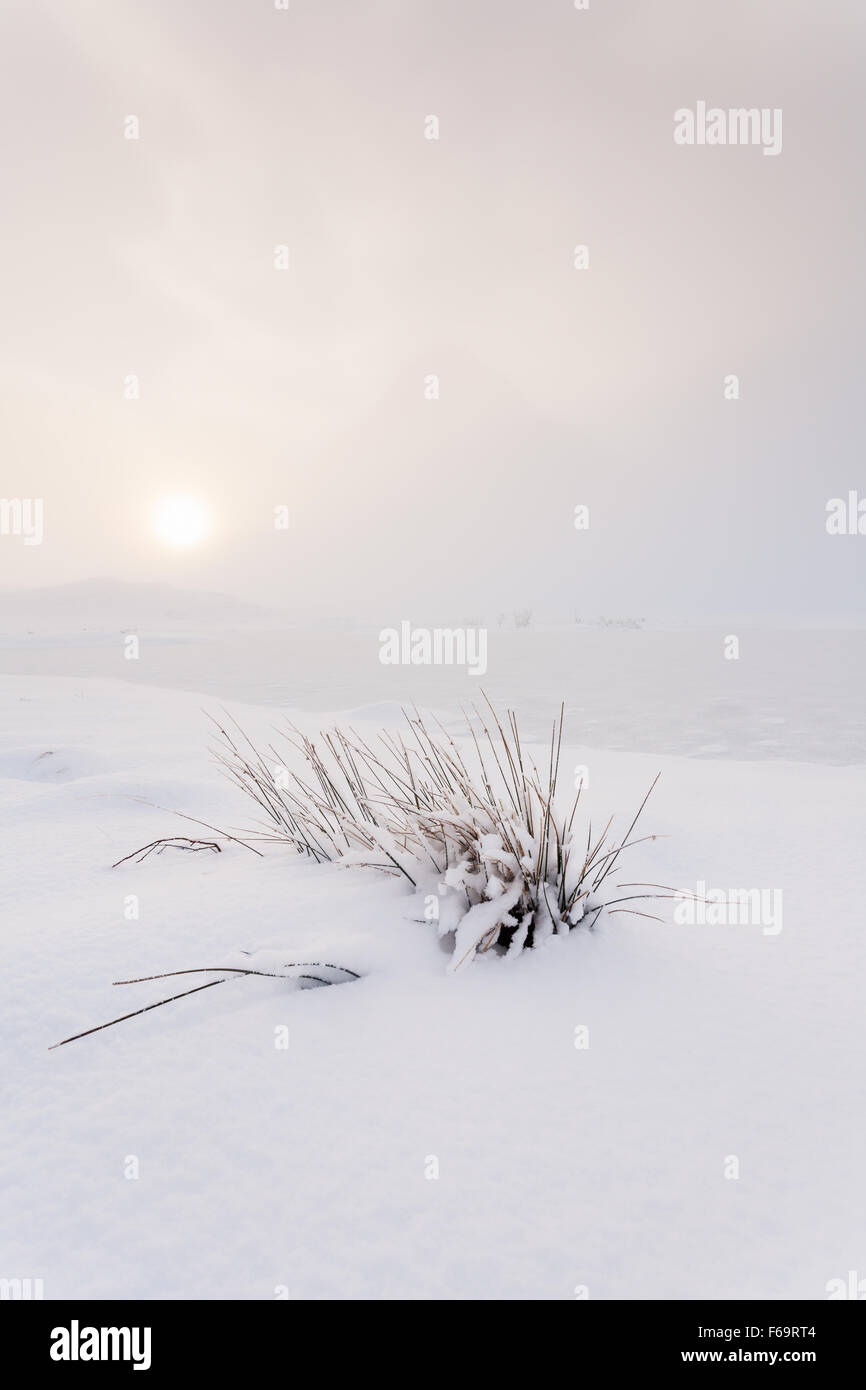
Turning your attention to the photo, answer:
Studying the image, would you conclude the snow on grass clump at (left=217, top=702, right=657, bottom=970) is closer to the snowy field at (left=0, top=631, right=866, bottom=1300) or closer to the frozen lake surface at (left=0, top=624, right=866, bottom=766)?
the snowy field at (left=0, top=631, right=866, bottom=1300)

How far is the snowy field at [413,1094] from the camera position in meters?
0.68

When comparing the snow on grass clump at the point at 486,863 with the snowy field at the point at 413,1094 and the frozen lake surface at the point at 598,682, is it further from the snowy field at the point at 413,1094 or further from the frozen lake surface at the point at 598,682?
the frozen lake surface at the point at 598,682

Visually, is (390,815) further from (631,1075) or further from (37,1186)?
(37,1186)

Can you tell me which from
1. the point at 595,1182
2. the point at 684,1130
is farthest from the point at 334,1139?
the point at 684,1130

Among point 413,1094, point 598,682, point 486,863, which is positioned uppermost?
point 598,682

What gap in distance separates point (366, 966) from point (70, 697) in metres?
5.02

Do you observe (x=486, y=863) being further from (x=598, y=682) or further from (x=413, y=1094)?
(x=598, y=682)

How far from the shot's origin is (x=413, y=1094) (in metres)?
→ 0.85

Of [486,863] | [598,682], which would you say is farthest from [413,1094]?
[598,682]

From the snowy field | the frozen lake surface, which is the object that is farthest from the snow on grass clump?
the frozen lake surface

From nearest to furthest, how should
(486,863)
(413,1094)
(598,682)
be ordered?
1. (413,1094)
2. (486,863)
3. (598,682)

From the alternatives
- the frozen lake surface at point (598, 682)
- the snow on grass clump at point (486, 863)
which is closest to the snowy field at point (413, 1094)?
the snow on grass clump at point (486, 863)
